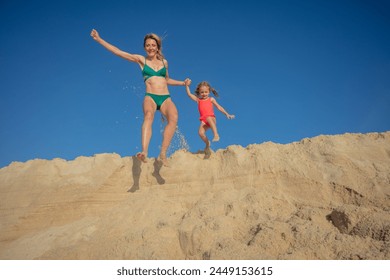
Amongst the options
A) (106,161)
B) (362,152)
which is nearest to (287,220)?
(362,152)

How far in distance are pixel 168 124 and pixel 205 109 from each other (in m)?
1.29

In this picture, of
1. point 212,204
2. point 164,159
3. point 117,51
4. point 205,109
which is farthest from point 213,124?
point 117,51

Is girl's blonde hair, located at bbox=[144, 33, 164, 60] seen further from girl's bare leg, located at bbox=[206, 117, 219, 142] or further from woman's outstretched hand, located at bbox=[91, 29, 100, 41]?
girl's bare leg, located at bbox=[206, 117, 219, 142]

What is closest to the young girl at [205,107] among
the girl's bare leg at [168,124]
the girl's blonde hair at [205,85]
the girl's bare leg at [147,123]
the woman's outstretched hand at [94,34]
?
the girl's blonde hair at [205,85]

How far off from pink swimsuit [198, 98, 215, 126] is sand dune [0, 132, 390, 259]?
0.90 m

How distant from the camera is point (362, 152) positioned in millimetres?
4832

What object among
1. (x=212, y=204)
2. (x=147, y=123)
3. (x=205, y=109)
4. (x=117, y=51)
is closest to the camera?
(x=212, y=204)

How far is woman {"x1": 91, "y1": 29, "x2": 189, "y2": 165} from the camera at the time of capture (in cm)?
502

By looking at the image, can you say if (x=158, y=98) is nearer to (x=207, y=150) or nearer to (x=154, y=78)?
(x=154, y=78)

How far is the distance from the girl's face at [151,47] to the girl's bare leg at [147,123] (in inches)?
31.3

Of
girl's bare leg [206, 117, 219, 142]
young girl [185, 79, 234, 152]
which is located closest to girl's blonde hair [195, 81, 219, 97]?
young girl [185, 79, 234, 152]

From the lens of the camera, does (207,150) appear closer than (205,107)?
Yes

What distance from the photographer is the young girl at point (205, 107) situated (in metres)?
5.84

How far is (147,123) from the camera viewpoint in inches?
193
